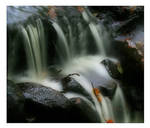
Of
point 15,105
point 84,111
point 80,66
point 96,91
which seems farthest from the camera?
point 80,66

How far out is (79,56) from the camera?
11.9ft

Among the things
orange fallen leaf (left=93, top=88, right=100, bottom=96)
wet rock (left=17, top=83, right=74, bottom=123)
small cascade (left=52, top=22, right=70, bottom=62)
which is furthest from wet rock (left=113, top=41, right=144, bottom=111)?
wet rock (left=17, top=83, right=74, bottom=123)

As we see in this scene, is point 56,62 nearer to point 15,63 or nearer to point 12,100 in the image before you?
point 15,63

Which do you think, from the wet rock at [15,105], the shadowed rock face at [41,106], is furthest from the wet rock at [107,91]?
the wet rock at [15,105]

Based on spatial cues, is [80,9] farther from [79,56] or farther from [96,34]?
[79,56]

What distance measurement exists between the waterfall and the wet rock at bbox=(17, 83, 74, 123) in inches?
16.6

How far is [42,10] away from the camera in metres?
3.36

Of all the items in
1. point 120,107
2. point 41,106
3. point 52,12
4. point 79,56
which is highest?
point 52,12

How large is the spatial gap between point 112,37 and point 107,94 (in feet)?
3.69

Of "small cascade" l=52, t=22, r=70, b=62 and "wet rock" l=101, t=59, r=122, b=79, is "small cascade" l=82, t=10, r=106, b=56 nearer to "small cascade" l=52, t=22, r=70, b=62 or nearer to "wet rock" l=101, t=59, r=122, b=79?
"wet rock" l=101, t=59, r=122, b=79

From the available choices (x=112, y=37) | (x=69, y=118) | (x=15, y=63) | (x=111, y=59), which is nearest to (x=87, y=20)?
(x=112, y=37)

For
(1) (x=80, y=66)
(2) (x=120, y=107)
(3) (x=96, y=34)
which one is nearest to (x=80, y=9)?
(3) (x=96, y=34)

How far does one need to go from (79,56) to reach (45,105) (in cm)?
115

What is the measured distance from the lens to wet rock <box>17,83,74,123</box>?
2.72 m
